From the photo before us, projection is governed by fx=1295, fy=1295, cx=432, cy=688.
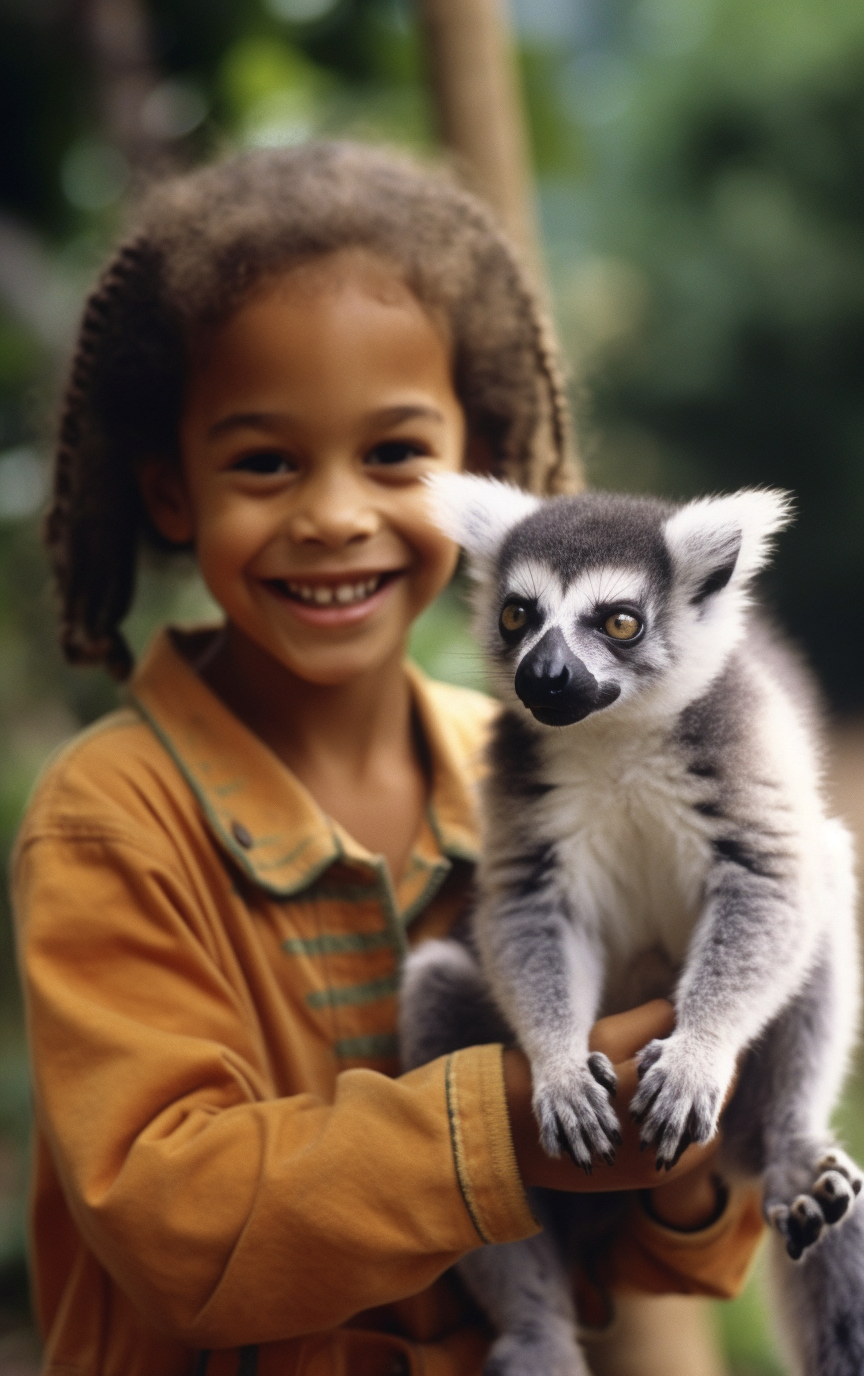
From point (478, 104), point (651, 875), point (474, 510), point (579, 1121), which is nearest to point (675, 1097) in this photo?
point (579, 1121)

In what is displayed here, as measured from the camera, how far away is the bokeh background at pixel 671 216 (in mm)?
→ 4613

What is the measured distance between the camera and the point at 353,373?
1.83m

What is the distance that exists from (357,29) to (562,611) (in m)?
3.65

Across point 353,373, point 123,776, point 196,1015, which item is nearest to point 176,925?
point 196,1015

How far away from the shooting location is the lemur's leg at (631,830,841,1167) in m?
1.43

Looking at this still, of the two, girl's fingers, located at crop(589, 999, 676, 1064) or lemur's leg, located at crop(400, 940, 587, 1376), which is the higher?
girl's fingers, located at crop(589, 999, 676, 1064)

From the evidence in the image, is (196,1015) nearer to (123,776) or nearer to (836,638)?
(123,776)

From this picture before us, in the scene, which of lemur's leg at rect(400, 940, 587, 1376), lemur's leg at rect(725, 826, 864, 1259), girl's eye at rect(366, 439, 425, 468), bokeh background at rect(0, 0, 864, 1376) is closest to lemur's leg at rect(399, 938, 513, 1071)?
lemur's leg at rect(400, 940, 587, 1376)

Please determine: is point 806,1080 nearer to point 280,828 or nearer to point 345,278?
point 280,828

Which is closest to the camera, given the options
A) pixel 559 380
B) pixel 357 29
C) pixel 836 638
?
pixel 559 380

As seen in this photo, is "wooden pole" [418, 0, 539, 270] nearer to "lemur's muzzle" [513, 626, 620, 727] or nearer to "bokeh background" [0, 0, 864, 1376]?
"lemur's muzzle" [513, 626, 620, 727]

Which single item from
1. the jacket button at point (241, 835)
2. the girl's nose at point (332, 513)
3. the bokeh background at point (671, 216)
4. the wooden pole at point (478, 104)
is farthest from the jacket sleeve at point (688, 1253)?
the bokeh background at point (671, 216)

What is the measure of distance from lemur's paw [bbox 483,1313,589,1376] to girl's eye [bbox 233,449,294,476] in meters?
1.22

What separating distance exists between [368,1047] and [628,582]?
777mm
